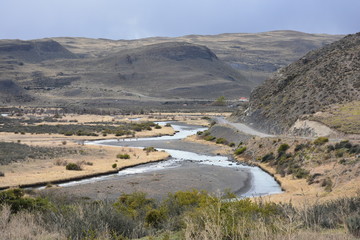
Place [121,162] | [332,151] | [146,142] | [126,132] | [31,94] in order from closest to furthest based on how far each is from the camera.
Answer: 1. [332,151]
2. [121,162]
3. [146,142]
4. [126,132]
5. [31,94]

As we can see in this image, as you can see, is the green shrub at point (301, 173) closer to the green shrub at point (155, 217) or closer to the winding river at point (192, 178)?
the winding river at point (192, 178)

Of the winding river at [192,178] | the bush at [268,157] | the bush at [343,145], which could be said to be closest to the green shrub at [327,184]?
the winding river at [192,178]

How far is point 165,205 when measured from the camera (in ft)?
59.3

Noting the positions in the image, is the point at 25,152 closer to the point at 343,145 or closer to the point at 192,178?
the point at 192,178

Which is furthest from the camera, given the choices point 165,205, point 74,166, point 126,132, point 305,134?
point 126,132

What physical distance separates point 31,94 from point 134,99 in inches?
1669

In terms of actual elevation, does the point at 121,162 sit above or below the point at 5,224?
below

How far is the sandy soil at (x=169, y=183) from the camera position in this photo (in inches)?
1110

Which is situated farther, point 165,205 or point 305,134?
point 305,134

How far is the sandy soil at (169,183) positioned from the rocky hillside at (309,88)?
81.7ft

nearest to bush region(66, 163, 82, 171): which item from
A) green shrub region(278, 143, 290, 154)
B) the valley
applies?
the valley

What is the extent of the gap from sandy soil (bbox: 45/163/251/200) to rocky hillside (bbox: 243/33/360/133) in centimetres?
2489

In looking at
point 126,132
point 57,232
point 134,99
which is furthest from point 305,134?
point 134,99

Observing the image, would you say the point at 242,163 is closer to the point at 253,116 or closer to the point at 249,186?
the point at 249,186
